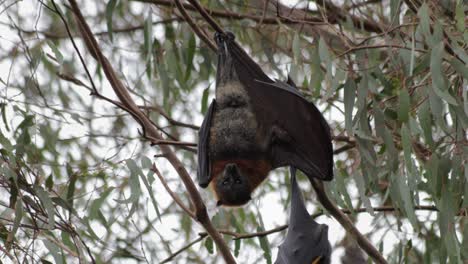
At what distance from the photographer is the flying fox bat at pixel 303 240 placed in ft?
14.9

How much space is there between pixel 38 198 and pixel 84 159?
96.6 inches

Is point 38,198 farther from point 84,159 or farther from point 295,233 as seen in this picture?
point 84,159

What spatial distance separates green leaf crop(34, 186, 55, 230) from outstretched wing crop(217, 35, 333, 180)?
1.29 m

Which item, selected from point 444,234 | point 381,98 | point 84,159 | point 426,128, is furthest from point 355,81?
point 84,159

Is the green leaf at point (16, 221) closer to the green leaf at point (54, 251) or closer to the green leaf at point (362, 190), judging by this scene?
the green leaf at point (54, 251)

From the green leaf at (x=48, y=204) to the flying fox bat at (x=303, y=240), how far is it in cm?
144

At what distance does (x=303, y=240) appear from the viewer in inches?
179

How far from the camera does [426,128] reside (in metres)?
3.56

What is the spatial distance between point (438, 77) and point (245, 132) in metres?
1.64

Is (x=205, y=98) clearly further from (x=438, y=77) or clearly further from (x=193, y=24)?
(x=438, y=77)

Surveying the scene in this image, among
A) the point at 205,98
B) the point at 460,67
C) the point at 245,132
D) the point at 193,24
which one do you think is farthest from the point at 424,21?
the point at 205,98

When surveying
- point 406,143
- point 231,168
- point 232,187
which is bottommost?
point 406,143

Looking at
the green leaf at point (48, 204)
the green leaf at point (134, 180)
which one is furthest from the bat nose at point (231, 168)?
the green leaf at point (48, 204)

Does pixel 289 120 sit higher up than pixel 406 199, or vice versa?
pixel 289 120
